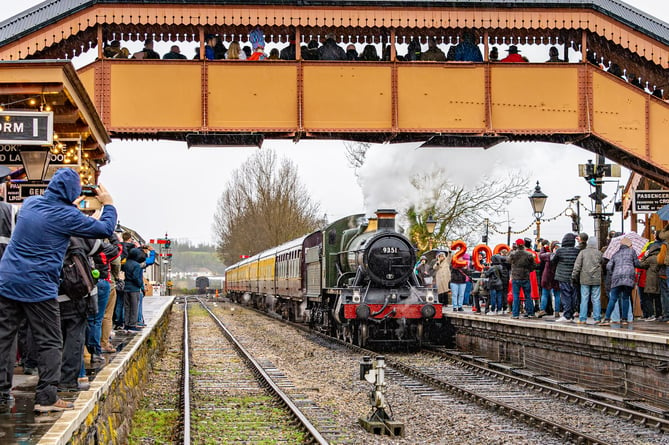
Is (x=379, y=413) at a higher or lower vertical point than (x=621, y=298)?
lower

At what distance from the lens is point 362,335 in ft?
60.7

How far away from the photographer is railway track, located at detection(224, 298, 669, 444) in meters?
9.22

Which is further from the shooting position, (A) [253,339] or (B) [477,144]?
(A) [253,339]

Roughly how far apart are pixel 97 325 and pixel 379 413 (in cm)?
335

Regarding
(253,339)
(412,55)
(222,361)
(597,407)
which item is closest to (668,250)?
(597,407)

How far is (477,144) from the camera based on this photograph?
1759 cm

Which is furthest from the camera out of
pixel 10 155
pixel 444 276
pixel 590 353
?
pixel 444 276

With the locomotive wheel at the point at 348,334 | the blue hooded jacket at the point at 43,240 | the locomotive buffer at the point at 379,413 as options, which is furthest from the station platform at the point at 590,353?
the blue hooded jacket at the point at 43,240

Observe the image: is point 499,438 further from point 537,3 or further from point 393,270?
point 537,3

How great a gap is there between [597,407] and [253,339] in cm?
1349

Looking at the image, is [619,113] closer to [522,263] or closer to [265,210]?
[522,263]

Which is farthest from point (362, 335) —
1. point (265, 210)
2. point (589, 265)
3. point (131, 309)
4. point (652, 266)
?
point (265, 210)

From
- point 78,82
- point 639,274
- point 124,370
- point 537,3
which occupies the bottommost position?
point 124,370

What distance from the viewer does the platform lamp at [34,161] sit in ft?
37.7
